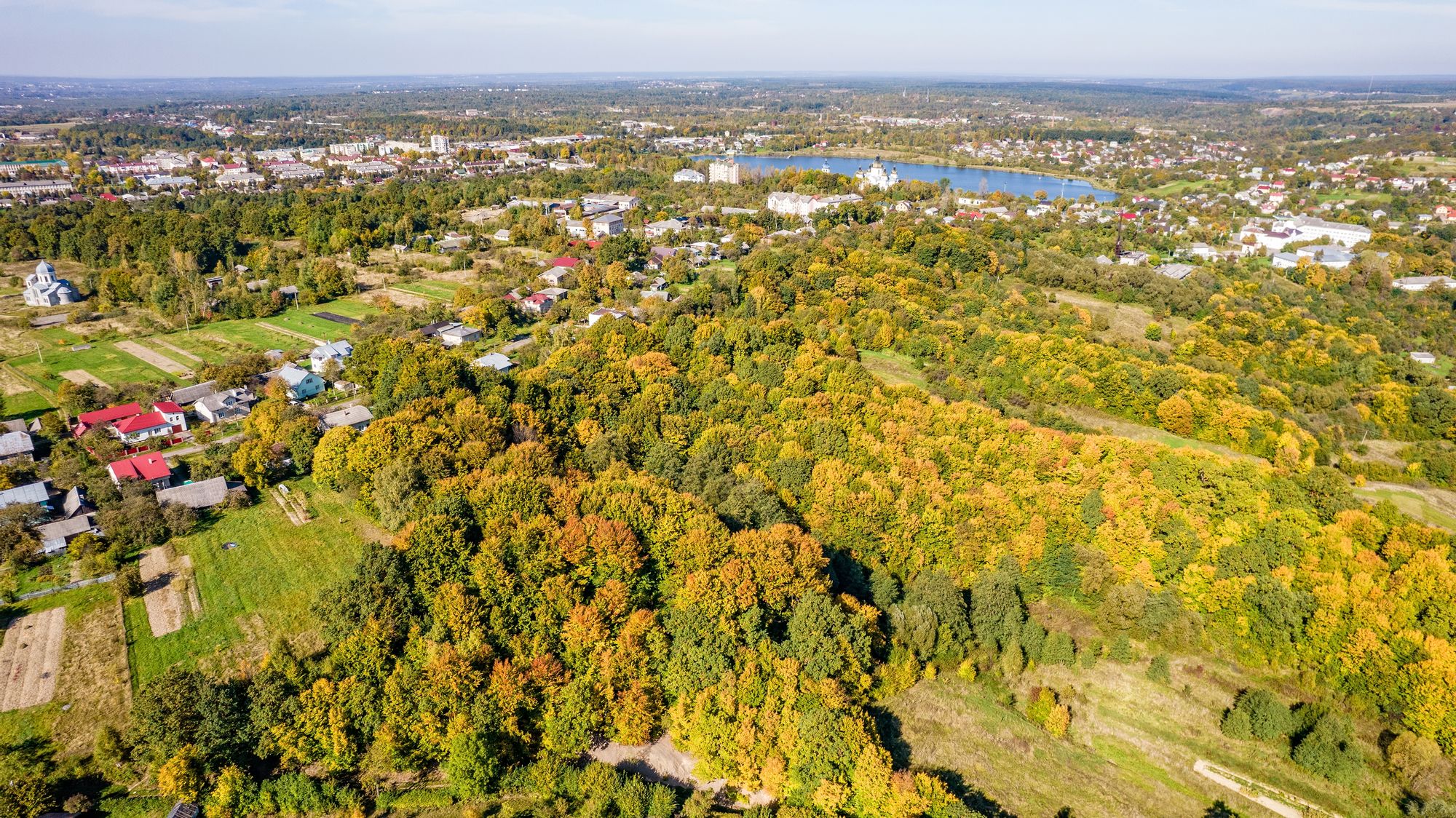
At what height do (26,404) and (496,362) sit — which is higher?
(496,362)

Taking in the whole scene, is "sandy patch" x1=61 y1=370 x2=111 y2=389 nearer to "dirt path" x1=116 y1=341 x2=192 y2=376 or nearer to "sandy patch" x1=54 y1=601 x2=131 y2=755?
"dirt path" x1=116 y1=341 x2=192 y2=376

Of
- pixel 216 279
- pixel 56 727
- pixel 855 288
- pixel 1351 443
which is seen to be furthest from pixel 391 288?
pixel 1351 443

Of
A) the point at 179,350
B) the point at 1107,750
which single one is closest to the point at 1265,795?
the point at 1107,750

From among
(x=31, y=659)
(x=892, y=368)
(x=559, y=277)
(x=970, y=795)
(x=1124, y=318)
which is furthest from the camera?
(x=559, y=277)

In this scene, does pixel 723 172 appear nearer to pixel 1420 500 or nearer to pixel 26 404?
pixel 26 404

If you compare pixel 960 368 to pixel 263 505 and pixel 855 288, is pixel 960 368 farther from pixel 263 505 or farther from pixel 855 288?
pixel 263 505

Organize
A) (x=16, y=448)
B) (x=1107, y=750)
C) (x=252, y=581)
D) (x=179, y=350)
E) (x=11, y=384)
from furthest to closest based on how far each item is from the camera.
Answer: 1. (x=179, y=350)
2. (x=11, y=384)
3. (x=16, y=448)
4. (x=252, y=581)
5. (x=1107, y=750)

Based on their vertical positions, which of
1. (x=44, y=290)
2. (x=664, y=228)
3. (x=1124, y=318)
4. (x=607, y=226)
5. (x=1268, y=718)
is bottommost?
(x=1268, y=718)
